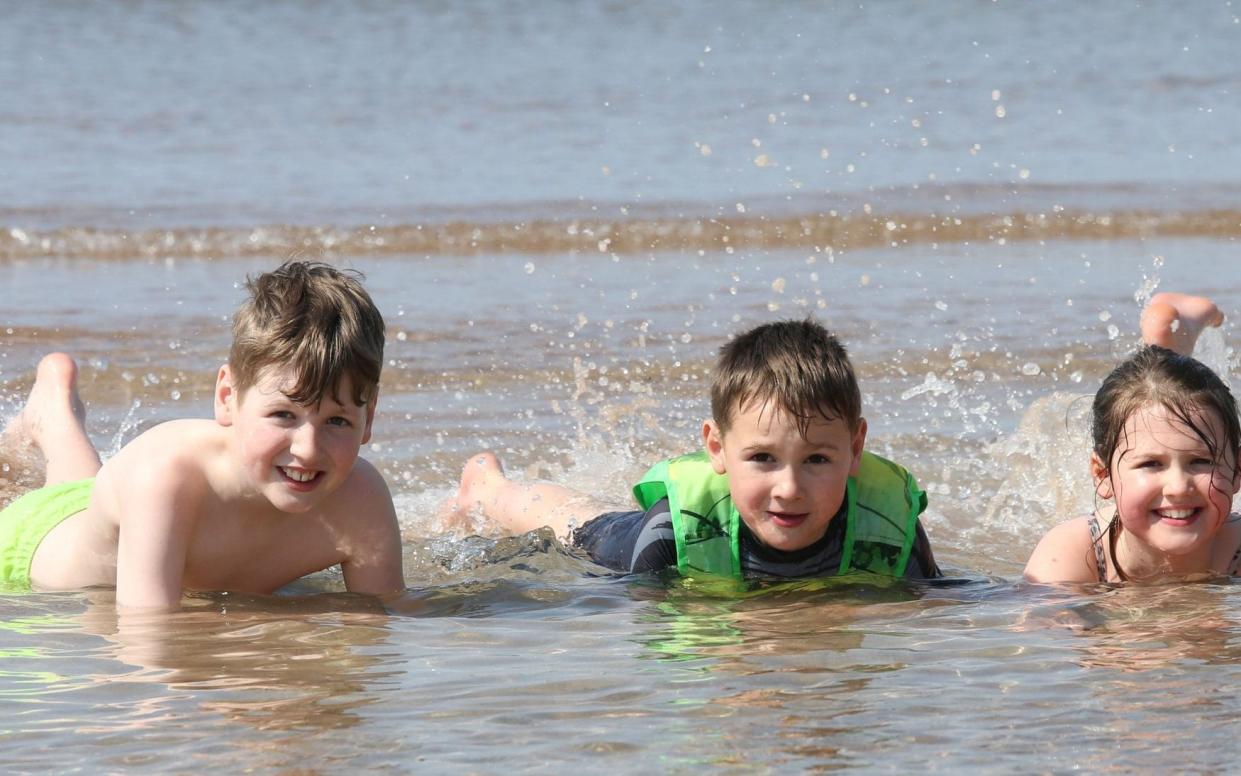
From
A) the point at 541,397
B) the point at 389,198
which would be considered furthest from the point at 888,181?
the point at 541,397

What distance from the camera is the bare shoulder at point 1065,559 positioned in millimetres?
4699

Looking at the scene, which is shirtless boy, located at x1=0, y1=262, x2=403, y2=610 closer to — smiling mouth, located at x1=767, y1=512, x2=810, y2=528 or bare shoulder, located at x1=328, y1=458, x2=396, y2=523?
bare shoulder, located at x1=328, y1=458, x2=396, y2=523

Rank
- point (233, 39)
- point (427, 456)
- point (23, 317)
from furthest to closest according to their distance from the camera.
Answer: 1. point (233, 39)
2. point (23, 317)
3. point (427, 456)

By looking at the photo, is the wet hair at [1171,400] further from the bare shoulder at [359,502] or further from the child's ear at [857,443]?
the bare shoulder at [359,502]

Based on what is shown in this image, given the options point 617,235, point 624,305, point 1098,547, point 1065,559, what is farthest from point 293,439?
point 617,235

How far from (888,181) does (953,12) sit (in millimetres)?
10746

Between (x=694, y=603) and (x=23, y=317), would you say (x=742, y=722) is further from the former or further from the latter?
(x=23, y=317)

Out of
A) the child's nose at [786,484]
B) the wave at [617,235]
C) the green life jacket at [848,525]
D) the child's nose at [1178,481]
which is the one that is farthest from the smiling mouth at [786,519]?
the wave at [617,235]

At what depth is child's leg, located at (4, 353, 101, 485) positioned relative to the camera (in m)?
5.92

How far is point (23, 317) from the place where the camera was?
926 centimetres

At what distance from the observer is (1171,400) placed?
4469 millimetres

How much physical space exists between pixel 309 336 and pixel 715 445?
1.20 meters

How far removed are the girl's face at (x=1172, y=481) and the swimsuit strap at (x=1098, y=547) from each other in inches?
7.8

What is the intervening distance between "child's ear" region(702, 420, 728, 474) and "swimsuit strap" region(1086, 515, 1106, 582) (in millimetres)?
1054
